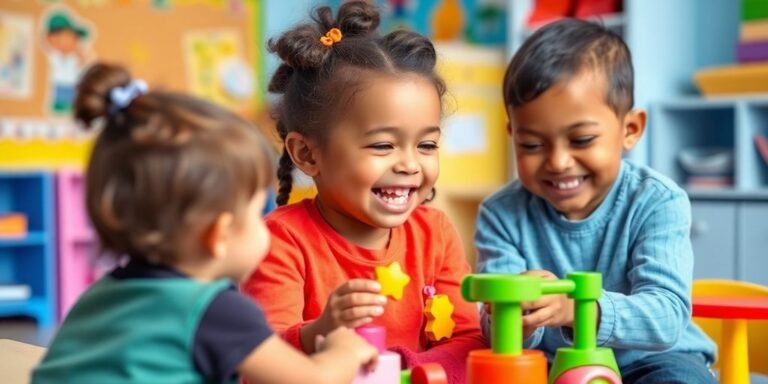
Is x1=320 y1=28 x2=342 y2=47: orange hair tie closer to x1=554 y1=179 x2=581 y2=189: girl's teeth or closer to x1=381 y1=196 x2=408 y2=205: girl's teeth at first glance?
x1=381 y1=196 x2=408 y2=205: girl's teeth

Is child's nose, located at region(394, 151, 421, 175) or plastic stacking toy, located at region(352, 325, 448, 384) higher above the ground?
child's nose, located at region(394, 151, 421, 175)

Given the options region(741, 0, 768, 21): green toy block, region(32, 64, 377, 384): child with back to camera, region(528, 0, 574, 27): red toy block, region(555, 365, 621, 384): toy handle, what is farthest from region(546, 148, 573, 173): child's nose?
region(528, 0, 574, 27): red toy block

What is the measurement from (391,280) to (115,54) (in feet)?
10.7

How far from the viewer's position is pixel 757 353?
1.50 meters

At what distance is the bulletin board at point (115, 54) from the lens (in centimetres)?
397

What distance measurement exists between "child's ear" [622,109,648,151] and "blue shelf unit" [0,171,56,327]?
2820 mm

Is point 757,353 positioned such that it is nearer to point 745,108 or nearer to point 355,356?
point 355,356

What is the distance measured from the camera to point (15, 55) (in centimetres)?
398

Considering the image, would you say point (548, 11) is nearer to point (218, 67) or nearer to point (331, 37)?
point (218, 67)

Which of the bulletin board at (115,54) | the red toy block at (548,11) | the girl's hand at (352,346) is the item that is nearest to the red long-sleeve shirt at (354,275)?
the girl's hand at (352,346)

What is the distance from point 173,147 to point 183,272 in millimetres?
108

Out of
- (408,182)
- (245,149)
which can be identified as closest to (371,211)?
(408,182)

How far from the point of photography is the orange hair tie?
133cm

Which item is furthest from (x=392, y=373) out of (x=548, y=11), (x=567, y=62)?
(x=548, y=11)
